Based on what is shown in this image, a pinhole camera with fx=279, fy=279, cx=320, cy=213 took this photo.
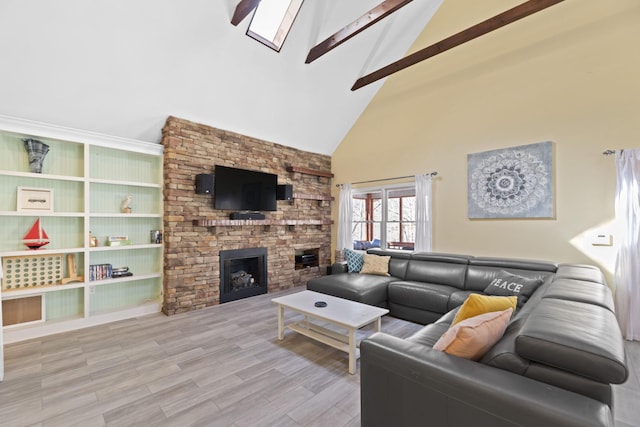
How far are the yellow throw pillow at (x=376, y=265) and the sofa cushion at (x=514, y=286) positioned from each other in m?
1.50

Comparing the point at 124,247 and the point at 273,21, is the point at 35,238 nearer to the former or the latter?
the point at 124,247

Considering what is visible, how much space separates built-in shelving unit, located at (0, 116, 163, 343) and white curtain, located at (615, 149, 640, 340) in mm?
5828

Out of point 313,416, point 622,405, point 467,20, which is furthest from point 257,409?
point 467,20

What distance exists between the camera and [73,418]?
74.6 inches

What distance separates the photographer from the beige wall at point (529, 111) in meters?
3.35

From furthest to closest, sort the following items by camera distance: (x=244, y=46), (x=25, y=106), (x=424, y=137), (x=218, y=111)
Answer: (x=424, y=137), (x=218, y=111), (x=244, y=46), (x=25, y=106)

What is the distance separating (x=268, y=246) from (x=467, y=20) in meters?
5.09

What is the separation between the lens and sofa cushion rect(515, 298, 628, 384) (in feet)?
3.44

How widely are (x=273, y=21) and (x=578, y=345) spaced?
15.1ft

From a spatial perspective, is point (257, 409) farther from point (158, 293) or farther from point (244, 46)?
point (244, 46)

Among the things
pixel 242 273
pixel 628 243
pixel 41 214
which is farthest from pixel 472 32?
pixel 41 214

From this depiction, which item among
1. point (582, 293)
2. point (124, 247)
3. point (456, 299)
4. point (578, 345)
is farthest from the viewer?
point (124, 247)

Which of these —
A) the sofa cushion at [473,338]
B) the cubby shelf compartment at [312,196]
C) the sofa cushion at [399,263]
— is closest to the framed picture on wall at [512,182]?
the sofa cushion at [399,263]

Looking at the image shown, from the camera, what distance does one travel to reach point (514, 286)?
2979mm
